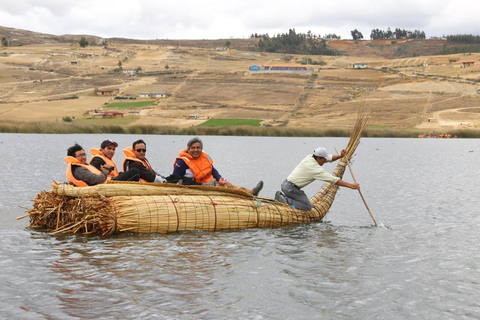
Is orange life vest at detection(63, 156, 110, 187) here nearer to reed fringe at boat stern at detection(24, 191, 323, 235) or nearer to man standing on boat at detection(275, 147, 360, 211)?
reed fringe at boat stern at detection(24, 191, 323, 235)

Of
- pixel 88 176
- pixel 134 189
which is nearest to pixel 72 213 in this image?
pixel 88 176

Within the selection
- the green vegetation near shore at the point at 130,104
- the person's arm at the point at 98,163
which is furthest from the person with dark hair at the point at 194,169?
the green vegetation near shore at the point at 130,104

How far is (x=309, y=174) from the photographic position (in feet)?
50.8

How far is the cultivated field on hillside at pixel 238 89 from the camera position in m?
87.5

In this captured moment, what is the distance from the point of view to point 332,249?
1295 centimetres

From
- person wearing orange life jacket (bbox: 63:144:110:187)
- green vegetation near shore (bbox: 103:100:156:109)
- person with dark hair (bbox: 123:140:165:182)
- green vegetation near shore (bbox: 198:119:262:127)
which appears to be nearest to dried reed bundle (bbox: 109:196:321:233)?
person wearing orange life jacket (bbox: 63:144:110:187)

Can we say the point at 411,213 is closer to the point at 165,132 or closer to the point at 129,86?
the point at 165,132

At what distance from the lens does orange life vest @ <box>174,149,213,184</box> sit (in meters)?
15.4

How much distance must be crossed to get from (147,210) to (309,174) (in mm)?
4163

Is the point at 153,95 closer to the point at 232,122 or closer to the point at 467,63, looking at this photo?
the point at 232,122

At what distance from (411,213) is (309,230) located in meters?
4.89

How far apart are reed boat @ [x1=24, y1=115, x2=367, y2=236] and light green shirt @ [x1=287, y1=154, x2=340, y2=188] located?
2.71 ft

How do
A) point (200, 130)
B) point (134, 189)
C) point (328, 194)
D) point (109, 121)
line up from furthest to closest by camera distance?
point (109, 121)
point (200, 130)
point (328, 194)
point (134, 189)

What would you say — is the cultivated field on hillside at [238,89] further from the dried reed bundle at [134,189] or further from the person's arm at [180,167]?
the dried reed bundle at [134,189]
